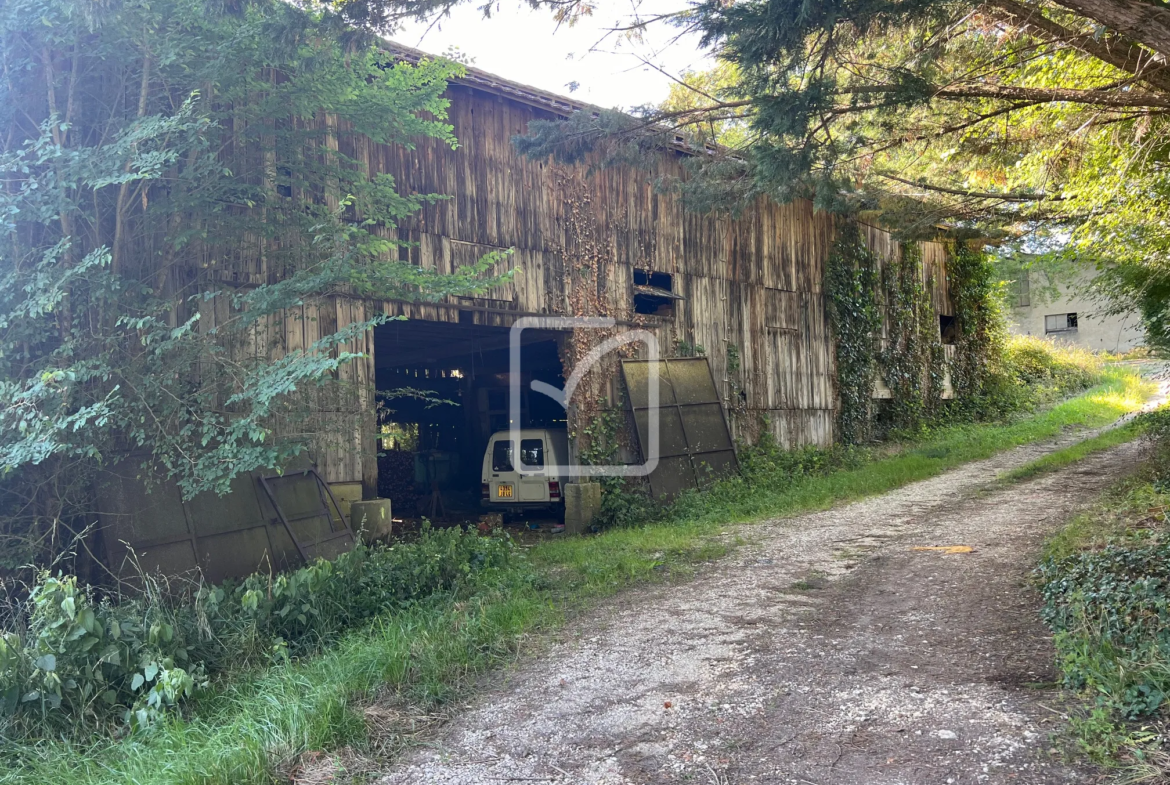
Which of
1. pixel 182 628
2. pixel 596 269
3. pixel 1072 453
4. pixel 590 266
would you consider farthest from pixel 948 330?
pixel 182 628

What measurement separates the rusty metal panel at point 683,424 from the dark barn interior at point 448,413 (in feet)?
9.94

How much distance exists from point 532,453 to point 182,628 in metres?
7.54

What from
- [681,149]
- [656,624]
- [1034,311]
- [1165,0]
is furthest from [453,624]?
[1034,311]

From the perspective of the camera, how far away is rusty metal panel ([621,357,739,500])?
1209 cm

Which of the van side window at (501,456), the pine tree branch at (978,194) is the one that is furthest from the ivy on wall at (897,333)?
the van side window at (501,456)

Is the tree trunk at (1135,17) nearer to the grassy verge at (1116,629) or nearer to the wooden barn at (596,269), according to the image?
the grassy verge at (1116,629)

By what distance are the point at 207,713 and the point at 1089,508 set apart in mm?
8674

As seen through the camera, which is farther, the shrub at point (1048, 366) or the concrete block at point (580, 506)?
the shrub at point (1048, 366)

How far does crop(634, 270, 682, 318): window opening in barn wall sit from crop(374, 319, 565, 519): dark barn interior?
239 cm

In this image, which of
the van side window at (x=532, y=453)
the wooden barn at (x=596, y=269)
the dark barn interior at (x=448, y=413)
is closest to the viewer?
the wooden barn at (x=596, y=269)

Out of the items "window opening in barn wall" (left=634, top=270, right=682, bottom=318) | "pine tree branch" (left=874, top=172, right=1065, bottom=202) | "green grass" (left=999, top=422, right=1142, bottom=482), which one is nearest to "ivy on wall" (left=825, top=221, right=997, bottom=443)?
"green grass" (left=999, top=422, right=1142, bottom=482)

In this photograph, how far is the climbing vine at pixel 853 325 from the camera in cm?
1582

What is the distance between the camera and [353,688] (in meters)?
4.53

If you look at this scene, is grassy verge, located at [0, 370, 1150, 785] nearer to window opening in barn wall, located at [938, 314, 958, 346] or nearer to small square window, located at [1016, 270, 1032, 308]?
window opening in barn wall, located at [938, 314, 958, 346]
